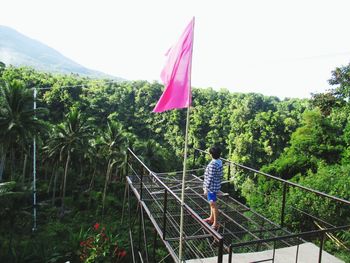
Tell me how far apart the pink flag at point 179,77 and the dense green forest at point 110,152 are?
7432 millimetres

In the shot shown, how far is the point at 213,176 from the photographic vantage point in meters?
4.86

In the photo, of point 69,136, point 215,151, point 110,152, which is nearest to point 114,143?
point 110,152

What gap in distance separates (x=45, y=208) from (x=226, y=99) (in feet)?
126

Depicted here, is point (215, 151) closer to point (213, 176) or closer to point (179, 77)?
point (213, 176)

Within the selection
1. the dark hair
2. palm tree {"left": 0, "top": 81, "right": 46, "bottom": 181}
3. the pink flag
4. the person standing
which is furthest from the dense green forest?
the pink flag

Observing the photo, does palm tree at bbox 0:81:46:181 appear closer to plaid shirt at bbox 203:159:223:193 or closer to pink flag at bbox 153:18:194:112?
plaid shirt at bbox 203:159:223:193

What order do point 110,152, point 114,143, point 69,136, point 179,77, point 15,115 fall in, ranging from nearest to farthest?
point 179,77 → point 15,115 → point 69,136 → point 114,143 → point 110,152

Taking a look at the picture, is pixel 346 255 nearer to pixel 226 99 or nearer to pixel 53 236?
pixel 53 236

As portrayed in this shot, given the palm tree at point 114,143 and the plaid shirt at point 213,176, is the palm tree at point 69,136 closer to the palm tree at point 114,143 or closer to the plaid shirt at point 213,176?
the palm tree at point 114,143

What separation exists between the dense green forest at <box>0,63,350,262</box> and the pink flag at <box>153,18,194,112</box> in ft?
24.4

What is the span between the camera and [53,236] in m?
24.0

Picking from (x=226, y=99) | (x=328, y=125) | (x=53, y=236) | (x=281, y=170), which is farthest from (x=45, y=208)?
(x=226, y=99)

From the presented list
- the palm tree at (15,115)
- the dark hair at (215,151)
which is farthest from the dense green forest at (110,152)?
the dark hair at (215,151)

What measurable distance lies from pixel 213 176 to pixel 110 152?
951 inches
